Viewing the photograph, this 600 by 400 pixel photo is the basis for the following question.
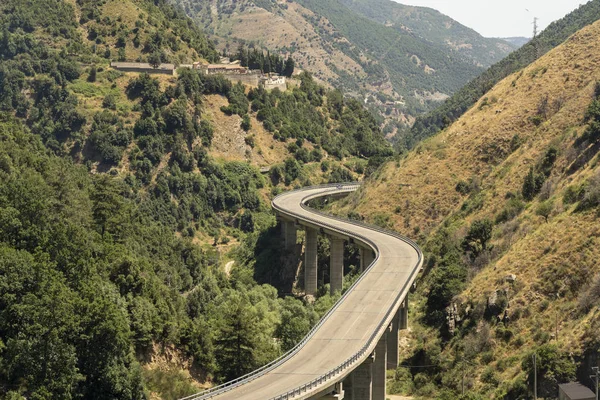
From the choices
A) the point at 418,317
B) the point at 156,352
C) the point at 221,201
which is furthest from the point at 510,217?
the point at 221,201

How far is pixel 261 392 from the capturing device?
47.7 m

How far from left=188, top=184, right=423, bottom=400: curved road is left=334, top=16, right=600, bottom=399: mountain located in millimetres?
4097

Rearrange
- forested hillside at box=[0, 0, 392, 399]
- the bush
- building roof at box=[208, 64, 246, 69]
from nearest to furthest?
forested hillside at box=[0, 0, 392, 399], the bush, building roof at box=[208, 64, 246, 69]

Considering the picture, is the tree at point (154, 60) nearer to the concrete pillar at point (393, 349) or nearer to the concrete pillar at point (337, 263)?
the concrete pillar at point (337, 263)

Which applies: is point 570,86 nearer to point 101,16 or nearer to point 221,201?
point 221,201

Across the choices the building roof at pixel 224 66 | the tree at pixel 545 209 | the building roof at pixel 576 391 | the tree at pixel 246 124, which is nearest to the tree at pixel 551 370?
the building roof at pixel 576 391

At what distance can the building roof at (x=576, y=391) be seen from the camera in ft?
184

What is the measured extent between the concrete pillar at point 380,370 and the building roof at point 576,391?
40.7ft

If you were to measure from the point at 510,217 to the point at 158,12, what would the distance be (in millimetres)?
121655

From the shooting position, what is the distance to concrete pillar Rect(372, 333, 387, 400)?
64625mm

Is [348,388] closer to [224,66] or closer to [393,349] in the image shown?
[393,349]

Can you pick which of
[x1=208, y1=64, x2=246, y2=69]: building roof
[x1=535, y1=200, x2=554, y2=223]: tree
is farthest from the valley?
[x1=208, y1=64, x2=246, y2=69]: building roof

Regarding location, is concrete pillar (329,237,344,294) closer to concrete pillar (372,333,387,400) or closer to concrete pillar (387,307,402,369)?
concrete pillar (387,307,402,369)

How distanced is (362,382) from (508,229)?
33.4m
